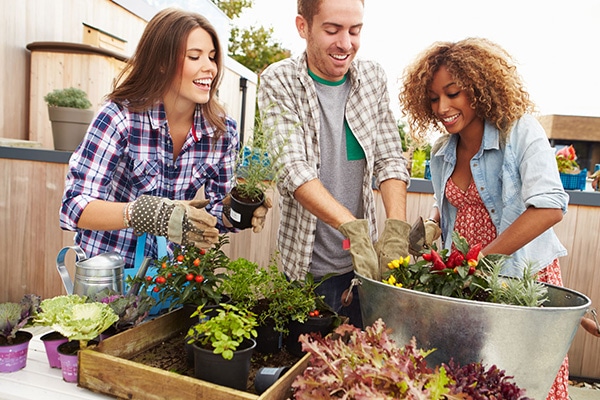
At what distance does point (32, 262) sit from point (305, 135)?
267cm

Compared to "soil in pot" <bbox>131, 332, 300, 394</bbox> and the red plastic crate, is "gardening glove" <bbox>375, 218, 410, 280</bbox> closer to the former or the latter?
"soil in pot" <bbox>131, 332, 300, 394</bbox>

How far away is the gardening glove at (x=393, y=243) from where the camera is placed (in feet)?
4.40

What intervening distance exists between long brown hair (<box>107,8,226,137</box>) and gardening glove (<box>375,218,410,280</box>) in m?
0.88

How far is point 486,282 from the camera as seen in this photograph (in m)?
1.03

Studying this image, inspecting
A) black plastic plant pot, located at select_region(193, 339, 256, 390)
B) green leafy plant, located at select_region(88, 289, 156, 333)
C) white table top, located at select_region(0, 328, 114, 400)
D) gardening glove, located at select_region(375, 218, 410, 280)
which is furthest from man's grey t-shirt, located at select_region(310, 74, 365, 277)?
white table top, located at select_region(0, 328, 114, 400)

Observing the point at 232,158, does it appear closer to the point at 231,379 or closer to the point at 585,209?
the point at 231,379

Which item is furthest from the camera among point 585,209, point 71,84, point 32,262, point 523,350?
point 71,84

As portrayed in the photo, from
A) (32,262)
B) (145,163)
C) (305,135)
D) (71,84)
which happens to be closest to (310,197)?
(305,135)

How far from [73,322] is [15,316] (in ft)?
0.63

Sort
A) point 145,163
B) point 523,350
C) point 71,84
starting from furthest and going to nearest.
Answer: point 71,84
point 145,163
point 523,350

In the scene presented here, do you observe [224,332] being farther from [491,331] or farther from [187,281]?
[491,331]

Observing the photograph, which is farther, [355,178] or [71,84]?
[71,84]

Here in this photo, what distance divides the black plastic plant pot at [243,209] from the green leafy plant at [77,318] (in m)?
0.44

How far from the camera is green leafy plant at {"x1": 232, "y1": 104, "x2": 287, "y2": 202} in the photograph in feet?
4.62
